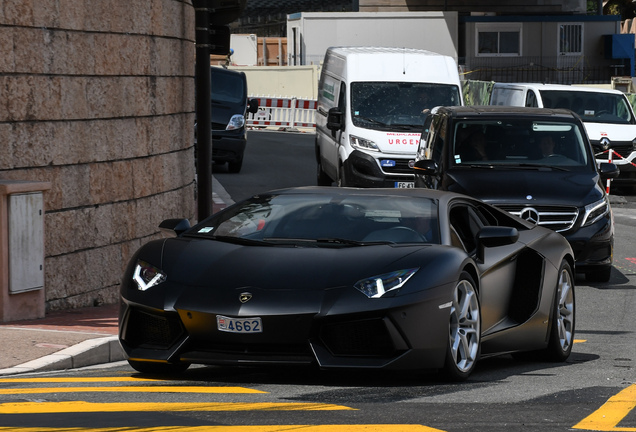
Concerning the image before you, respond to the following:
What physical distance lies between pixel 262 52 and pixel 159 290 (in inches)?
Answer: 2171

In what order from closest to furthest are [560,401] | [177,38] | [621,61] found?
[560,401], [177,38], [621,61]

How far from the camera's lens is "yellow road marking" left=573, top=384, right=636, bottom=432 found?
584 cm

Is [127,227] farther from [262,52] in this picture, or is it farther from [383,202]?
[262,52]

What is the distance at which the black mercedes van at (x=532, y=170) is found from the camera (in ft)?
44.1

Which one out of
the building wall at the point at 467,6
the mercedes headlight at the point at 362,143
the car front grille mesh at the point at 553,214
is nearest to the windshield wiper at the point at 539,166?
the car front grille mesh at the point at 553,214

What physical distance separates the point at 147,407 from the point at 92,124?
525cm

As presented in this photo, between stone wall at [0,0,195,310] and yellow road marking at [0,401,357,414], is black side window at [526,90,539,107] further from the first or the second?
yellow road marking at [0,401,357,414]

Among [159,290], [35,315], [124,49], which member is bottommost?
[35,315]

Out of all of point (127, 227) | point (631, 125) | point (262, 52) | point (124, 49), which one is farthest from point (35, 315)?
point (262, 52)

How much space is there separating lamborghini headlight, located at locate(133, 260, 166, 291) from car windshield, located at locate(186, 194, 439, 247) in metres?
0.55

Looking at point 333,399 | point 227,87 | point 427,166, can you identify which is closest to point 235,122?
point 227,87

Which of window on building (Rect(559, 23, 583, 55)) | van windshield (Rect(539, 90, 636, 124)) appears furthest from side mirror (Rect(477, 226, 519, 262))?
window on building (Rect(559, 23, 583, 55))

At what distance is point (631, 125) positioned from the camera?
2494 centimetres

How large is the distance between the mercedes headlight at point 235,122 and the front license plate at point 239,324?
18827 millimetres
